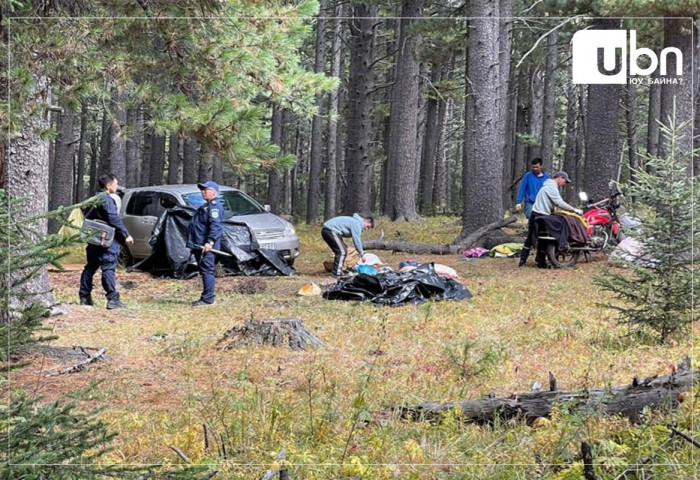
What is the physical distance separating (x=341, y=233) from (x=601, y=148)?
6.74 feet

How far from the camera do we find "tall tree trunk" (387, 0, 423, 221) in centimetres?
599

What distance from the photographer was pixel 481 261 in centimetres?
600

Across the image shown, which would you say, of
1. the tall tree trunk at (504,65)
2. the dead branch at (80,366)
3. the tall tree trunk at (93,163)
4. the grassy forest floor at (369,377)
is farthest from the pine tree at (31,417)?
the tall tree trunk at (93,163)

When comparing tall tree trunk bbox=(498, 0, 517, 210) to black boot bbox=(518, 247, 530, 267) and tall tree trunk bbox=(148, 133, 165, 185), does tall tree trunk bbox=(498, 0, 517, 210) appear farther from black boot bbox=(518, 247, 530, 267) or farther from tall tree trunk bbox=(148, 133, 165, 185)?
tall tree trunk bbox=(148, 133, 165, 185)

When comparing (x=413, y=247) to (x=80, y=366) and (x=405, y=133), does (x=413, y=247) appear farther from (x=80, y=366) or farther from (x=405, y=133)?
(x=80, y=366)

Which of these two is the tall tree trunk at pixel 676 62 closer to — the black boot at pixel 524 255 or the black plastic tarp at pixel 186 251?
A: the black boot at pixel 524 255

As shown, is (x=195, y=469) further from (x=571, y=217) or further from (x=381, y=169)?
(x=381, y=169)

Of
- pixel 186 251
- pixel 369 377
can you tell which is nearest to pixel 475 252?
pixel 186 251

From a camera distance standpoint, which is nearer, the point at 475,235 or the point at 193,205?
the point at 475,235

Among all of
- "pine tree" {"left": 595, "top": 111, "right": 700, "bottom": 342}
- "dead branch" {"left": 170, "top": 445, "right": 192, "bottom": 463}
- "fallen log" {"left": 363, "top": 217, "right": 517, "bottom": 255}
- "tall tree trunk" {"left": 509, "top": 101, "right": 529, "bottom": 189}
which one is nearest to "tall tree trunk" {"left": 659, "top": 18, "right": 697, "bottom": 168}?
"pine tree" {"left": 595, "top": 111, "right": 700, "bottom": 342}

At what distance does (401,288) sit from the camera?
561 cm

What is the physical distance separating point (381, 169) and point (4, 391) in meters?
5.35

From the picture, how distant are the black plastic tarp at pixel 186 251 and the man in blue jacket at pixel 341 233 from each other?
41 cm

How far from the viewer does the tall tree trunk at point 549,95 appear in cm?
573
